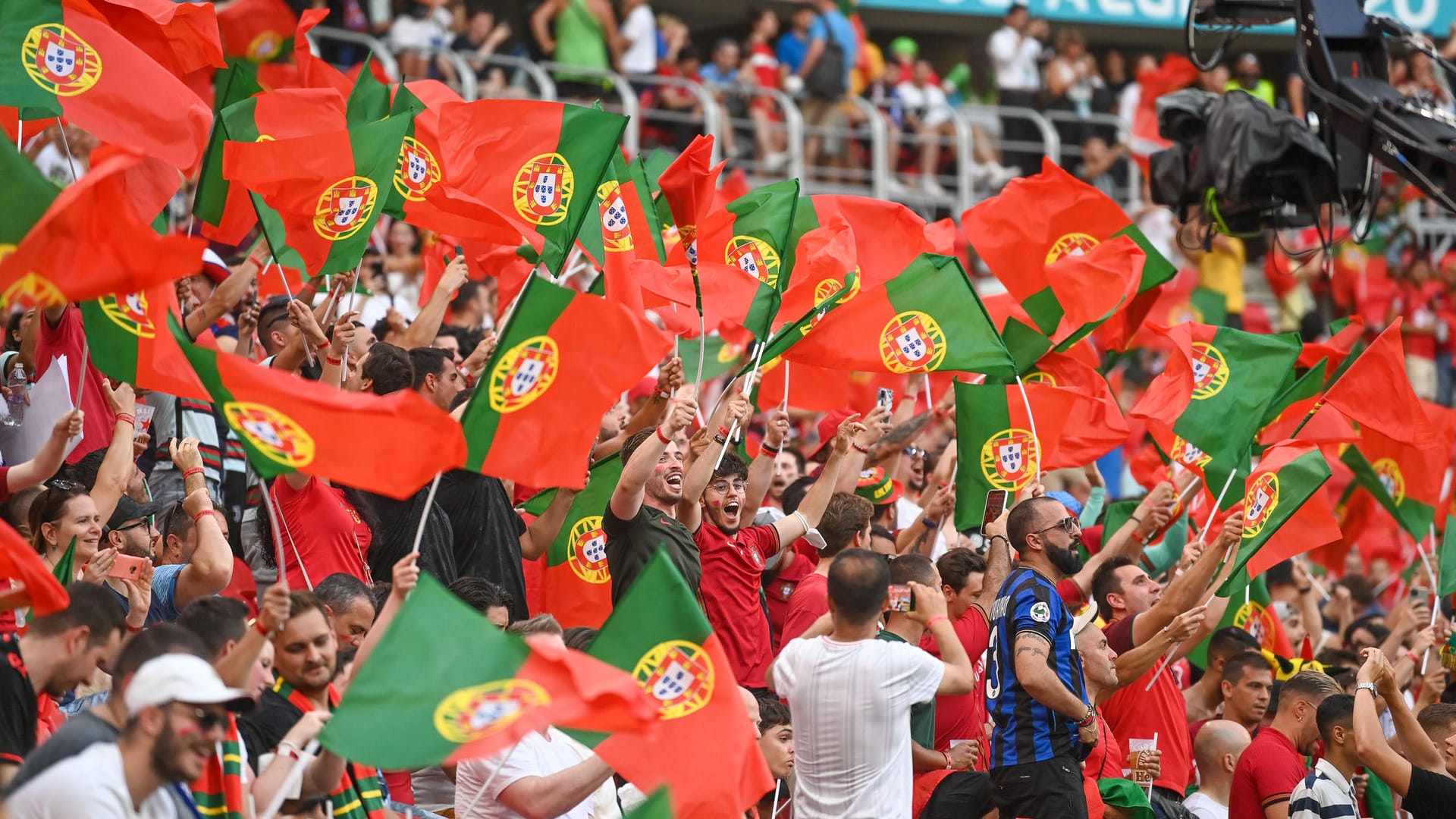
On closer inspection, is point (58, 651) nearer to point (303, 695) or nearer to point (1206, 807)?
point (303, 695)

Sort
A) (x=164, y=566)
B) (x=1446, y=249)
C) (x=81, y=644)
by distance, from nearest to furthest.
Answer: (x=81, y=644) < (x=164, y=566) < (x=1446, y=249)

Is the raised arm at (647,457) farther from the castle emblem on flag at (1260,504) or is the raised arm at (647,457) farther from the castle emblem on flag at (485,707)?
the castle emblem on flag at (1260,504)

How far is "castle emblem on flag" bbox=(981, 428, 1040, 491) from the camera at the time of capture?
A: 26.2 feet

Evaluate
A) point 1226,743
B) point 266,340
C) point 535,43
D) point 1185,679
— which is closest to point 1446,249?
point 535,43

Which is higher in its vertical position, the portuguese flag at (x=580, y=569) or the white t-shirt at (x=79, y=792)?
the white t-shirt at (x=79, y=792)

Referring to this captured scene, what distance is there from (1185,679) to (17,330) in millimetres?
5760

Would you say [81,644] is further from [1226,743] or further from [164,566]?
[1226,743]

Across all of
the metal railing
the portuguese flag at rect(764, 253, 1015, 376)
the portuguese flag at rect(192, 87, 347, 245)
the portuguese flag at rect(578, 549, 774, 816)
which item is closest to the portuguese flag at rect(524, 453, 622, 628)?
the portuguese flag at rect(764, 253, 1015, 376)

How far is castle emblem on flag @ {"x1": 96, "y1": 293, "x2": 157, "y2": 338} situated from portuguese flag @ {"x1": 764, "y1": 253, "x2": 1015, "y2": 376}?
296cm

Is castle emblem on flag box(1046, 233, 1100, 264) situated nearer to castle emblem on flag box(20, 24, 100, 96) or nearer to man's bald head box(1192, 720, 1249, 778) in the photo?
man's bald head box(1192, 720, 1249, 778)

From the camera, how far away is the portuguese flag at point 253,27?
9.66 meters

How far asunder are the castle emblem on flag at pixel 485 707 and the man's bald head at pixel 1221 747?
4.01 metres

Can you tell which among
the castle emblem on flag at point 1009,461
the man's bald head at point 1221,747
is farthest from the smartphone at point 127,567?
the man's bald head at point 1221,747

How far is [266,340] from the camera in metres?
7.92
